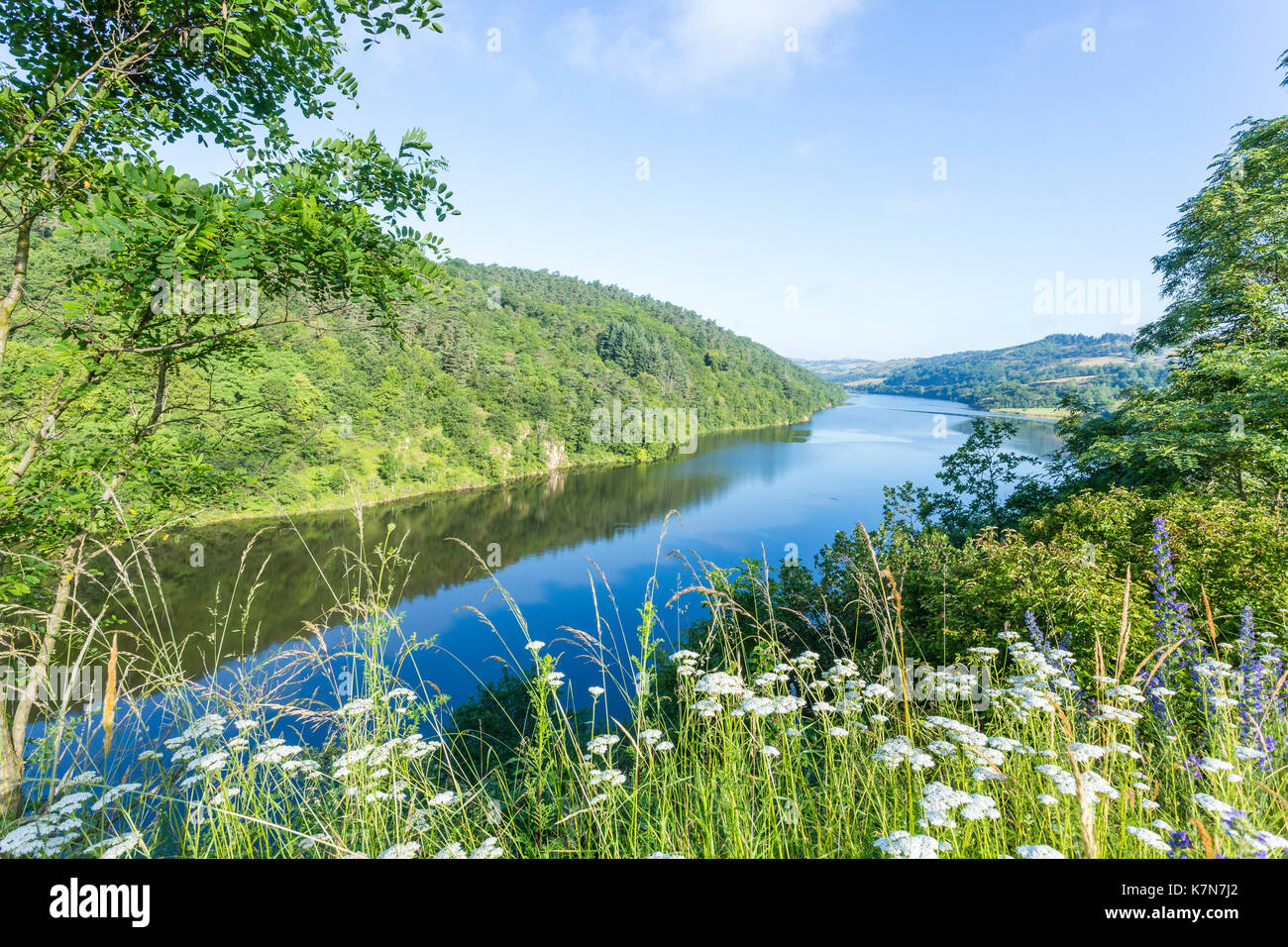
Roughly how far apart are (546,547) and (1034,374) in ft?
519

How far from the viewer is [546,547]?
100ft

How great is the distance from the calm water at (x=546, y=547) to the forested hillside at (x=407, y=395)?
3.18m

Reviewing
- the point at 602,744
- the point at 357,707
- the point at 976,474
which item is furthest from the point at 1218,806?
the point at 976,474

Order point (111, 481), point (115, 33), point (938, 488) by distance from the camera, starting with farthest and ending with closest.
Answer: point (938, 488) → point (111, 481) → point (115, 33)

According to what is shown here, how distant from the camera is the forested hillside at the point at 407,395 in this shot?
3232 millimetres

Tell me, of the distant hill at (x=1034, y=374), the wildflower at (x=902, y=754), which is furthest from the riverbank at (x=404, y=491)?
the distant hill at (x=1034, y=374)

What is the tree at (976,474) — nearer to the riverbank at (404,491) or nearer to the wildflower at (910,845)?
the wildflower at (910,845)

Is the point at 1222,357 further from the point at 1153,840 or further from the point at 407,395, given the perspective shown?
the point at 407,395

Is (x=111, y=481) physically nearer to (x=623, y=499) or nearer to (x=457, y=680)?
(x=457, y=680)

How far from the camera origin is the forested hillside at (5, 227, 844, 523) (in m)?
3.23
